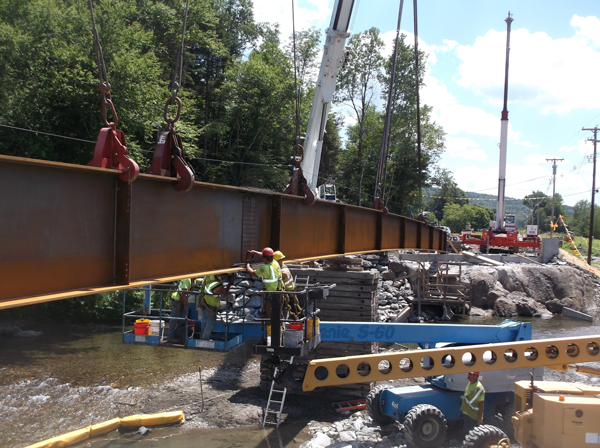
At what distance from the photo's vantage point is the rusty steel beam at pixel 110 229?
12.5 ft

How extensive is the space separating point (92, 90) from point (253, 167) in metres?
14.5

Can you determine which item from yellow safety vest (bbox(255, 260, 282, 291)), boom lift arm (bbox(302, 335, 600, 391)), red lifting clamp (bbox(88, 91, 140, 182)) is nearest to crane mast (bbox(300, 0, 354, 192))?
yellow safety vest (bbox(255, 260, 282, 291))

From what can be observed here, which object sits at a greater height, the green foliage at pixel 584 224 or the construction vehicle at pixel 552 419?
the green foliage at pixel 584 224

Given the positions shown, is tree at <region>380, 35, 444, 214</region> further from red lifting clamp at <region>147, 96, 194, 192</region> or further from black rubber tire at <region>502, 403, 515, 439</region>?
red lifting clamp at <region>147, 96, 194, 192</region>

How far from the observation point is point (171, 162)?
5441mm

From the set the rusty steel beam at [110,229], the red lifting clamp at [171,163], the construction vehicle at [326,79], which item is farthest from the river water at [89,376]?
the construction vehicle at [326,79]

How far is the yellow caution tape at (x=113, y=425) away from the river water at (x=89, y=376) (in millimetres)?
168

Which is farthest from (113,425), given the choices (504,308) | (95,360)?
(504,308)

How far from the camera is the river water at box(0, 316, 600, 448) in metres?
9.59

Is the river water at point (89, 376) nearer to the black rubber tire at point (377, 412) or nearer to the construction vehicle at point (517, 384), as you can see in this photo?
the black rubber tire at point (377, 412)

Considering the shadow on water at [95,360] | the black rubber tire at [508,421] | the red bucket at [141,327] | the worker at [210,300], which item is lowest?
the shadow on water at [95,360]

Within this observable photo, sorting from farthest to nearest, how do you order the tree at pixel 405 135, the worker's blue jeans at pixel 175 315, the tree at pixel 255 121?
1. the tree at pixel 405 135
2. the tree at pixel 255 121
3. the worker's blue jeans at pixel 175 315

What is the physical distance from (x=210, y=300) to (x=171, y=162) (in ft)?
14.0

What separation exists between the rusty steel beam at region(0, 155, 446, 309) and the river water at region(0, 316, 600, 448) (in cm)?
469
